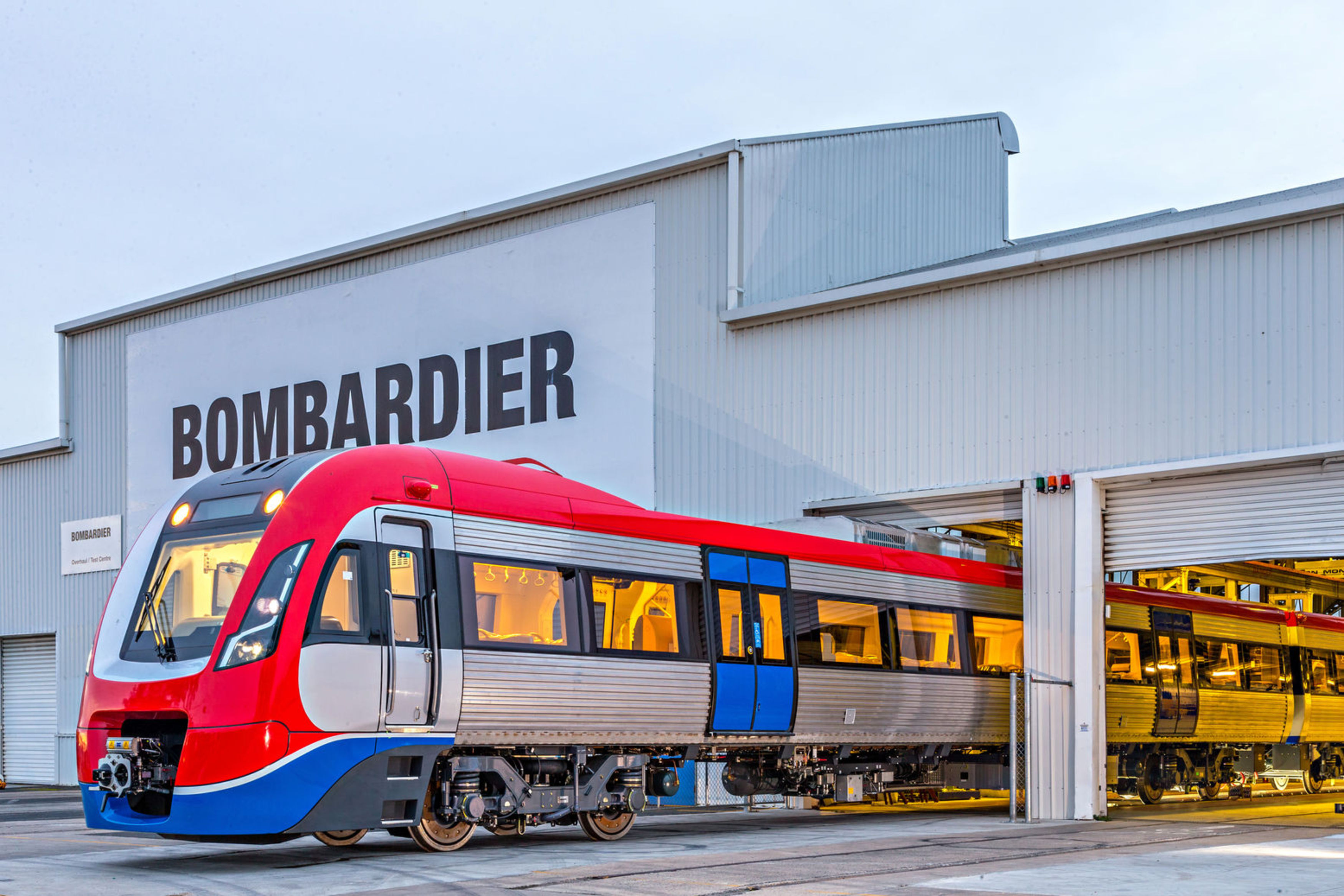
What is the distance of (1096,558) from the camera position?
19469 mm

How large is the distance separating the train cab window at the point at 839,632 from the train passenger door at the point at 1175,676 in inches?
306

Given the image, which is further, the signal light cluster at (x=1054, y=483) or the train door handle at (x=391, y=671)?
the signal light cluster at (x=1054, y=483)

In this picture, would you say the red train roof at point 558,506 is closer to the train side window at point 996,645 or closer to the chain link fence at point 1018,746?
the train side window at point 996,645

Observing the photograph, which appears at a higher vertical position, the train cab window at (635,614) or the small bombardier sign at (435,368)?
the small bombardier sign at (435,368)

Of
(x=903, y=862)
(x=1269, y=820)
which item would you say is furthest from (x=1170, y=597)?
(x=903, y=862)

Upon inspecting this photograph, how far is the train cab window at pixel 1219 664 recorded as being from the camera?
82.4 feet

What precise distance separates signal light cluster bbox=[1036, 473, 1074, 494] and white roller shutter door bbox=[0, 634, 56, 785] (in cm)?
2381

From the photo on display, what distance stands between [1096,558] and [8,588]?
26.1 metres

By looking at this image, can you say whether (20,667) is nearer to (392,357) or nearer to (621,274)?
(392,357)

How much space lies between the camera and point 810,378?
→ 72.5 ft

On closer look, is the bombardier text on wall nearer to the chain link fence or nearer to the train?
the train

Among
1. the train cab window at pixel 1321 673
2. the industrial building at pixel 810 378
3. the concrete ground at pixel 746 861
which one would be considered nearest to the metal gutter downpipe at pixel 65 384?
the industrial building at pixel 810 378

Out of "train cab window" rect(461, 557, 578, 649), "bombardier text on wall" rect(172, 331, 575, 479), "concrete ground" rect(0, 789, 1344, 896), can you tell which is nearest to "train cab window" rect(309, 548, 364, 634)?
"train cab window" rect(461, 557, 578, 649)

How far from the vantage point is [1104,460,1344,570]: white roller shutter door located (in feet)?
58.5
